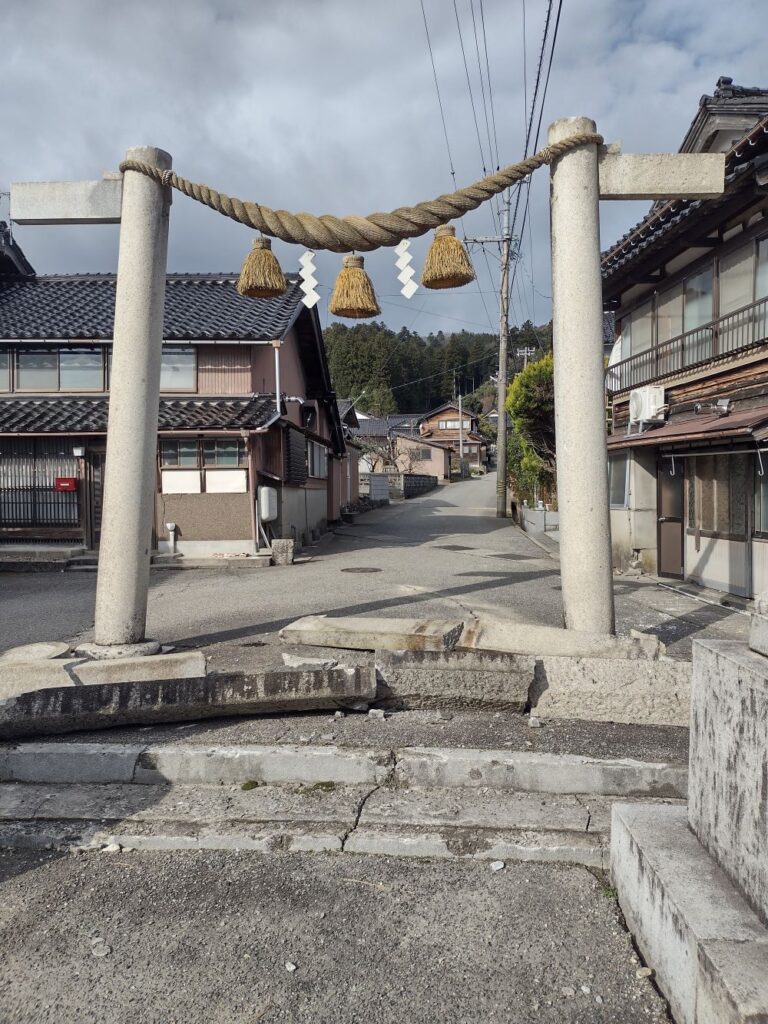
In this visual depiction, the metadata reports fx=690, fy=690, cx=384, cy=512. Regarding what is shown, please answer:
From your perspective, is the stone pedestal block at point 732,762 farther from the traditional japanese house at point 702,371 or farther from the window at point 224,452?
the window at point 224,452

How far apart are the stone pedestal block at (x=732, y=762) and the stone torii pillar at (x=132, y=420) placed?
4.43 m

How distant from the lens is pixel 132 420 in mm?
5719

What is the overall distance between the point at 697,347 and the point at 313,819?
1133 cm

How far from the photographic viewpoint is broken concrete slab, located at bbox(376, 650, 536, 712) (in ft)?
15.3

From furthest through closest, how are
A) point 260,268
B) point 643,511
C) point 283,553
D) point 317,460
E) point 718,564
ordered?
1. point 317,460
2. point 283,553
3. point 643,511
4. point 718,564
5. point 260,268

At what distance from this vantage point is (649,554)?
1349 centimetres

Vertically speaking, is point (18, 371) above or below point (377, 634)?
above

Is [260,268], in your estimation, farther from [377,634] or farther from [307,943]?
[307,943]

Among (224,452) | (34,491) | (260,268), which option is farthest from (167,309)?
(260,268)

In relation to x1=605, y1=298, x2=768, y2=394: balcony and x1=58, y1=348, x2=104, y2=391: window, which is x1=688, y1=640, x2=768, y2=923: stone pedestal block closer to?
x1=605, y1=298, x2=768, y2=394: balcony

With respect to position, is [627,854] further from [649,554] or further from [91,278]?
[91,278]

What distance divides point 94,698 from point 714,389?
10431 mm

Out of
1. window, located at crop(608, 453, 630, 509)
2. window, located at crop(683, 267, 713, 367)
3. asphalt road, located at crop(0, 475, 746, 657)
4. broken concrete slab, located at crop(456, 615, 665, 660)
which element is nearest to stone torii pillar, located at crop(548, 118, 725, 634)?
broken concrete slab, located at crop(456, 615, 665, 660)

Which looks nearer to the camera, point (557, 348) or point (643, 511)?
point (557, 348)
